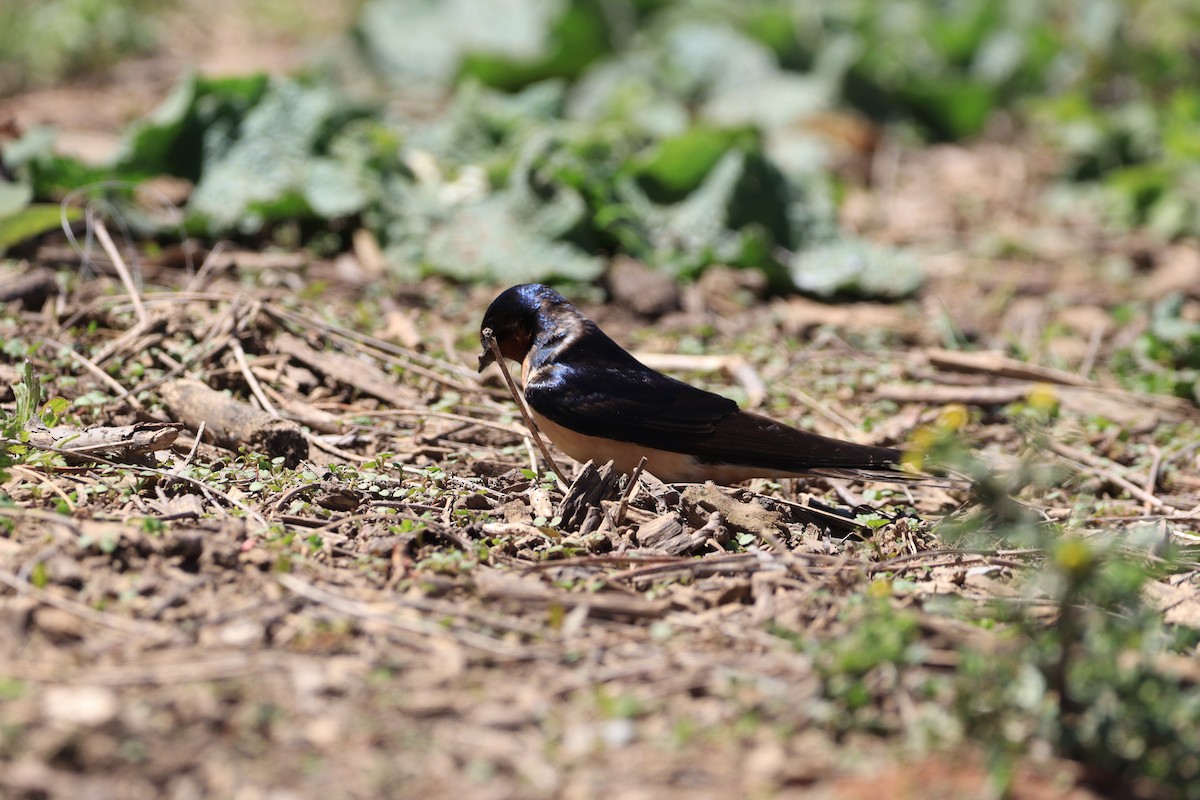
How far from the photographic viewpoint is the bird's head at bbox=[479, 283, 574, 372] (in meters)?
5.10

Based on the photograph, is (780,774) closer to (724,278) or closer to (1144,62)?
(724,278)

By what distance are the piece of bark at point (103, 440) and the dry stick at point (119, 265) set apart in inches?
47.4

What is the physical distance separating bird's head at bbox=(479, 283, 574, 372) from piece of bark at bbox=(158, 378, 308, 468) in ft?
2.96

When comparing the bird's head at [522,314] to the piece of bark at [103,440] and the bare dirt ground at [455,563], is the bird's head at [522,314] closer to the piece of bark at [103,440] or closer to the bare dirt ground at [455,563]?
the bare dirt ground at [455,563]

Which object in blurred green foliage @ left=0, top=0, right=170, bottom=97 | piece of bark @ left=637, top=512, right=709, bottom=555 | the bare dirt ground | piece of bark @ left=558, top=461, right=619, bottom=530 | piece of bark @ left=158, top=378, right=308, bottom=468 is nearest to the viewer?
the bare dirt ground

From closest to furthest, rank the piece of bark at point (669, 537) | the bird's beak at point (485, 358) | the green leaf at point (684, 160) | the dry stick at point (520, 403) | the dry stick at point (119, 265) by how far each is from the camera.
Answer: the piece of bark at point (669, 537)
the dry stick at point (520, 403)
the bird's beak at point (485, 358)
the dry stick at point (119, 265)
the green leaf at point (684, 160)

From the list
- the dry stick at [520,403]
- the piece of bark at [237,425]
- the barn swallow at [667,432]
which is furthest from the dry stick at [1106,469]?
the piece of bark at [237,425]

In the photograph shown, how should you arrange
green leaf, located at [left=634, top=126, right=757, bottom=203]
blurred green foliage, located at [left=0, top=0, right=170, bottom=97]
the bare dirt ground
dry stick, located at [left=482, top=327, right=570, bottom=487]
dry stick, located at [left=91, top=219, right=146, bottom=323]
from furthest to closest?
blurred green foliage, located at [left=0, top=0, right=170, bottom=97] → green leaf, located at [left=634, top=126, right=757, bottom=203] → dry stick, located at [left=91, top=219, right=146, bottom=323] → dry stick, located at [left=482, top=327, right=570, bottom=487] → the bare dirt ground

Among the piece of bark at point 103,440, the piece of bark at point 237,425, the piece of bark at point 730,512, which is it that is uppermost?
the piece of bark at point 103,440

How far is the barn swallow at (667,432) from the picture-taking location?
459 cm

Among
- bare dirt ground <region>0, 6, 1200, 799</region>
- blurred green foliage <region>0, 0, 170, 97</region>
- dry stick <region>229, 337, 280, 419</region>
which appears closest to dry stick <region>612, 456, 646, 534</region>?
bare dirt ground <region>0, 6, 1200, 799</region>

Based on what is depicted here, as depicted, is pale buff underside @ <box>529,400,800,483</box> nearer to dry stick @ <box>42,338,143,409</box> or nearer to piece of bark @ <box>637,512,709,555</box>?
piece of bark @ <box>637,512,709,555</box>

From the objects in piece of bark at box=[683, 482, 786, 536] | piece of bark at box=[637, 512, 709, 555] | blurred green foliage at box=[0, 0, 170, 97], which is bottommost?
piece of bark at box=[683, 482, 786, 536]

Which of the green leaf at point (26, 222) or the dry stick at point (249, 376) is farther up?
the green leaf at point (26, 222)
